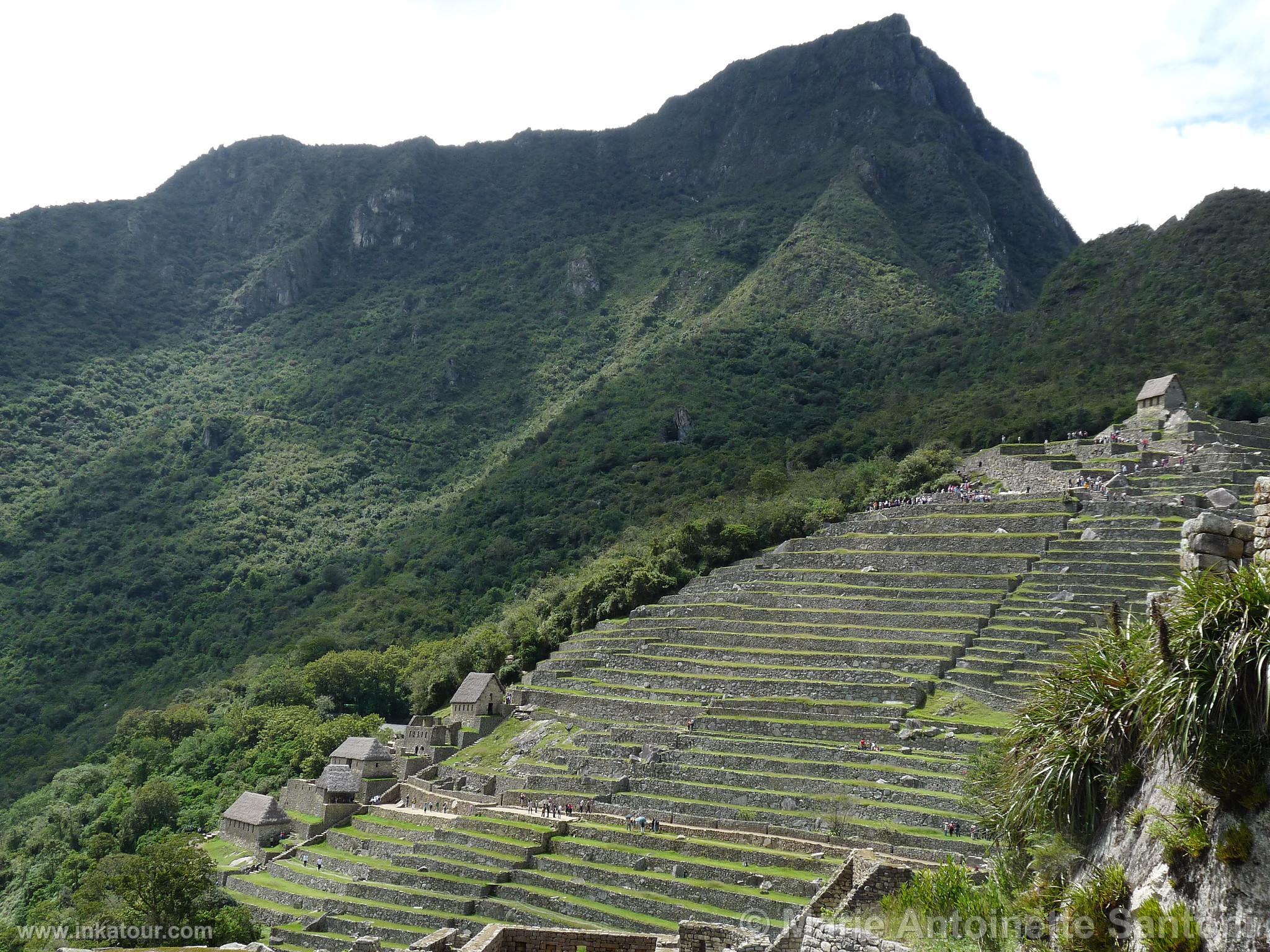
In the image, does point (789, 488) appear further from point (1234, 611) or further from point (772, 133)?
point (772, 133)

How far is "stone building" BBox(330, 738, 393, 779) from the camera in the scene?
44.0 metres

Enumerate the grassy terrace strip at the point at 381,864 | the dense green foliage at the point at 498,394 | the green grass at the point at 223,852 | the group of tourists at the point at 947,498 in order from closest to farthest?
the grassy terrace strip at the point at 381,864, the green grass at the point at 223,852, the group of tourists at the point at 947,498, the dense green foliage at the point at 498,394

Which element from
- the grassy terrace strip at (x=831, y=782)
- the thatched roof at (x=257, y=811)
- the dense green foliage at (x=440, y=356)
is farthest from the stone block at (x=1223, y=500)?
the dense green foliage at (x=440, y=356)

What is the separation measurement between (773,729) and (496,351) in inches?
4241

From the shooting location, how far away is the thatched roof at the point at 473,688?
44750mm

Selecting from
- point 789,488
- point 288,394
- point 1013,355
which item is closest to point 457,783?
point 789,488

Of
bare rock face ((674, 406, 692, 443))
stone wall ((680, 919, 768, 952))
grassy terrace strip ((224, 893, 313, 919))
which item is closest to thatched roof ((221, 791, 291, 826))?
grassy terrace strip ((224, 893, 313, 919))

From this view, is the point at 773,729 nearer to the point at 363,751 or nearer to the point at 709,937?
the point at 709,937

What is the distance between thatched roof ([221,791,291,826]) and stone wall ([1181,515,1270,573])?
4041 centimetres

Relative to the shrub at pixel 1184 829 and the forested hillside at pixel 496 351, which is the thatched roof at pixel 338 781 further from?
the shrub at pixel 1184 829

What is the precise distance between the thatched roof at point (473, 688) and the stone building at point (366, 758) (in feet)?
11.9

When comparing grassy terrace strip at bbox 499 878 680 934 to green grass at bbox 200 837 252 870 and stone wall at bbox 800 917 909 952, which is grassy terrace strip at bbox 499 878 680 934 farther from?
green grass at bbox 200 837 252 870

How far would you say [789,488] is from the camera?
6122 cm

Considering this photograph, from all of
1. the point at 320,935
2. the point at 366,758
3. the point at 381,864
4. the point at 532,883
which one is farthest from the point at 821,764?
the point at 366,758
